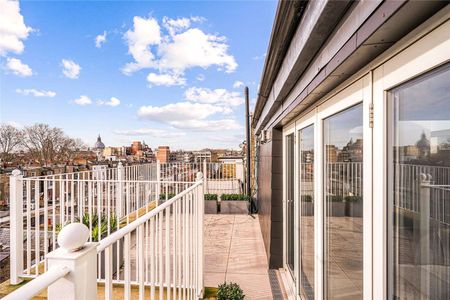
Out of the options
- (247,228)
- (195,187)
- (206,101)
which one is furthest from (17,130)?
(195,187)

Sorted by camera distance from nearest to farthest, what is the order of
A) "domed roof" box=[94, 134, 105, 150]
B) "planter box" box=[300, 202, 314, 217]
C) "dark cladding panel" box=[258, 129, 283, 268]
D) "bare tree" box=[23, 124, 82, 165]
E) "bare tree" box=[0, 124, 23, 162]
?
"planter box" box=[300, 202, 314, 217], "dark cladding panel" box=[258, 129, 283, 268], "bare tree" box=[0, 124, 23, 162], "bare tree" box=[23, 124, 82, 165], "domed roof" box=[94, 134, 105, 150]

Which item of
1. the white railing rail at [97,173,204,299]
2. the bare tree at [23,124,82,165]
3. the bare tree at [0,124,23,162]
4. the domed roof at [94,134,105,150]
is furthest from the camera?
the domed roof at [94,134,105,150]

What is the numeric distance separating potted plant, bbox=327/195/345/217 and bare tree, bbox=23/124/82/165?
57.3ft

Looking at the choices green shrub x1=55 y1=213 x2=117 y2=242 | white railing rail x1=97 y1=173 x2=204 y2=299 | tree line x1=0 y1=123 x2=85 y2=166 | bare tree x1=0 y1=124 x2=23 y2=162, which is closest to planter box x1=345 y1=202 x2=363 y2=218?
white railing rail x1=97 y1=173 x2=204 y2=299

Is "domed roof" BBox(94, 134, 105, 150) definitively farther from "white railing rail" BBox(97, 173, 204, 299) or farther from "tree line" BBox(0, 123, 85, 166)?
"white railing rail" BBox(97, 173, 204, 299)

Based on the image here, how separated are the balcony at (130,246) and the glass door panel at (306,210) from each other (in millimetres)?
733

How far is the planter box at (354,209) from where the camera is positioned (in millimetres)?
1207

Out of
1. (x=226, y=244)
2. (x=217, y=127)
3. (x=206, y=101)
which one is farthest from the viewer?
(x=217, y=127)

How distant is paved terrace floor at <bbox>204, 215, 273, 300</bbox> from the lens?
292 centimetres

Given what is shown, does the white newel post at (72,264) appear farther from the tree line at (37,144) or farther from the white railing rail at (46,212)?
the tree line at (37,144)

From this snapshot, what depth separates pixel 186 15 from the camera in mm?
6191

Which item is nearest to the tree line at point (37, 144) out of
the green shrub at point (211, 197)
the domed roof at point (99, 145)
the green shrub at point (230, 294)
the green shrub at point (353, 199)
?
the domed roof at point (99, 145)

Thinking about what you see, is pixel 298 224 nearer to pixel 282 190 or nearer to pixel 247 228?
pixel 282 190

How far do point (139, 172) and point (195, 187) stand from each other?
12.7 ft
